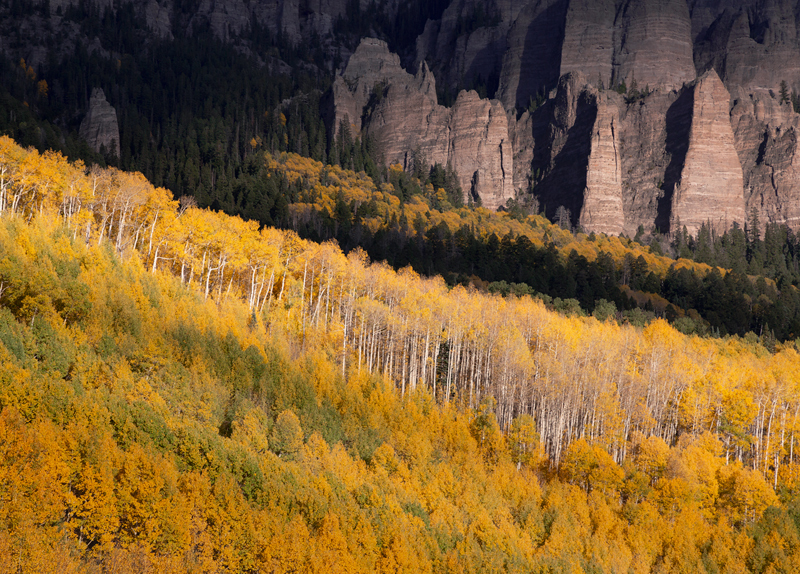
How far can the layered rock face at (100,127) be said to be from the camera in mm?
141000

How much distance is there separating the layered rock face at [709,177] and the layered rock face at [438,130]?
42765mm

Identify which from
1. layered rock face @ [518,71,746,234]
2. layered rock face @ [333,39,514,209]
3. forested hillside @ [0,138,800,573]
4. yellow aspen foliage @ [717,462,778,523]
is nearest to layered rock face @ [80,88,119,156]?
layered rock face @ [333,39,514,209]

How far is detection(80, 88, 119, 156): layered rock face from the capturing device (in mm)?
141000

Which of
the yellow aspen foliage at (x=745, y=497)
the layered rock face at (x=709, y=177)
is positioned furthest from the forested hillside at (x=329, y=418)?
the layered rock face at (x=709, y=177)

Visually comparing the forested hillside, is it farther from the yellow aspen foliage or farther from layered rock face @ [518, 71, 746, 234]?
layered rock face @ [518, 71, 746, 234]

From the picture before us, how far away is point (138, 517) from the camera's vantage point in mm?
35812

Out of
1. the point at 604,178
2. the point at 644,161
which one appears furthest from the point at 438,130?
the point at 644,161

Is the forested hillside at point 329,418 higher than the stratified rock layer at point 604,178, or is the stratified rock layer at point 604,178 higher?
the stratified rock layer at point 604,178

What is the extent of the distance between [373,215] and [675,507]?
82198mm

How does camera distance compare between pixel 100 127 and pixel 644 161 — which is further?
pixel 644 161

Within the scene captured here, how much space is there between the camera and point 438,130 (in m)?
188

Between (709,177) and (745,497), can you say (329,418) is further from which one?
(709,177)

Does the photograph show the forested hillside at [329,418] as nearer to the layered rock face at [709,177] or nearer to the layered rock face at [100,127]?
the layered rock face at [100,127]

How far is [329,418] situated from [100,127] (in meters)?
113
